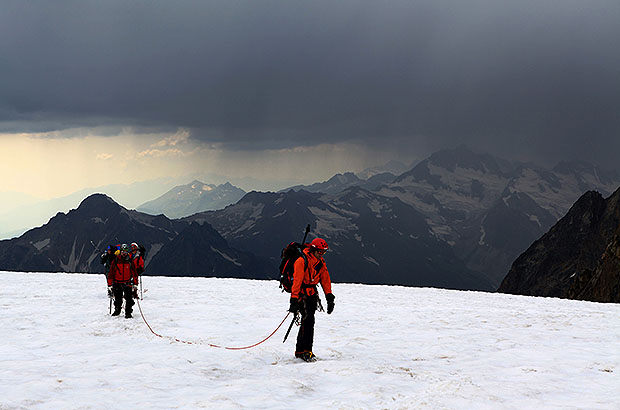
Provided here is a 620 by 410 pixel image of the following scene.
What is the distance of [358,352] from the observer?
13406 millimetres

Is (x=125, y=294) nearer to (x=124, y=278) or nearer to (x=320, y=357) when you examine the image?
(x=124, y=278)

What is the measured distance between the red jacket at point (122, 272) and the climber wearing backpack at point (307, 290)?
8625 millimetres

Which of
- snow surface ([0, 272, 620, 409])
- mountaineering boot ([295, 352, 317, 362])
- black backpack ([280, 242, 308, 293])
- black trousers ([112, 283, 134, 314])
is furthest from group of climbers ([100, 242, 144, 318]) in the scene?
mountaineering boot ([295, 352, 317, 362])

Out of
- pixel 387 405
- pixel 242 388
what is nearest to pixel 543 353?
pixel 387 405

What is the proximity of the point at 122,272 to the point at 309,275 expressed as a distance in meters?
9.04

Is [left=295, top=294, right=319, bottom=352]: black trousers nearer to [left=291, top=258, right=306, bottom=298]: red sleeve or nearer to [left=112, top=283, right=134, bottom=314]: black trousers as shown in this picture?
[left=291, top=258, right=306, bottom=298]: red sleeve

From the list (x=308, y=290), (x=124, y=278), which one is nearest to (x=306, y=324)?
(x=308, y=290)

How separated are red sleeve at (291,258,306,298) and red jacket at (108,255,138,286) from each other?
342 inches

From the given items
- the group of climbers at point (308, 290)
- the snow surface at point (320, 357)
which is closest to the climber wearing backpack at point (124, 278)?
the snow surface at point (320, 357)

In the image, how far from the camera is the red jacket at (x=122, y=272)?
1803 centimetres

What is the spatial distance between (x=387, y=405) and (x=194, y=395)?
11.2 ft

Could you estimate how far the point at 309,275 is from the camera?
12.0 m

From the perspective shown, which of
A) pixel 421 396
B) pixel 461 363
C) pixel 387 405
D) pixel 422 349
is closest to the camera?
pixel 387 405

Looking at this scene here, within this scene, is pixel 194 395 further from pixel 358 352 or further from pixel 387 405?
pixel 358 352
